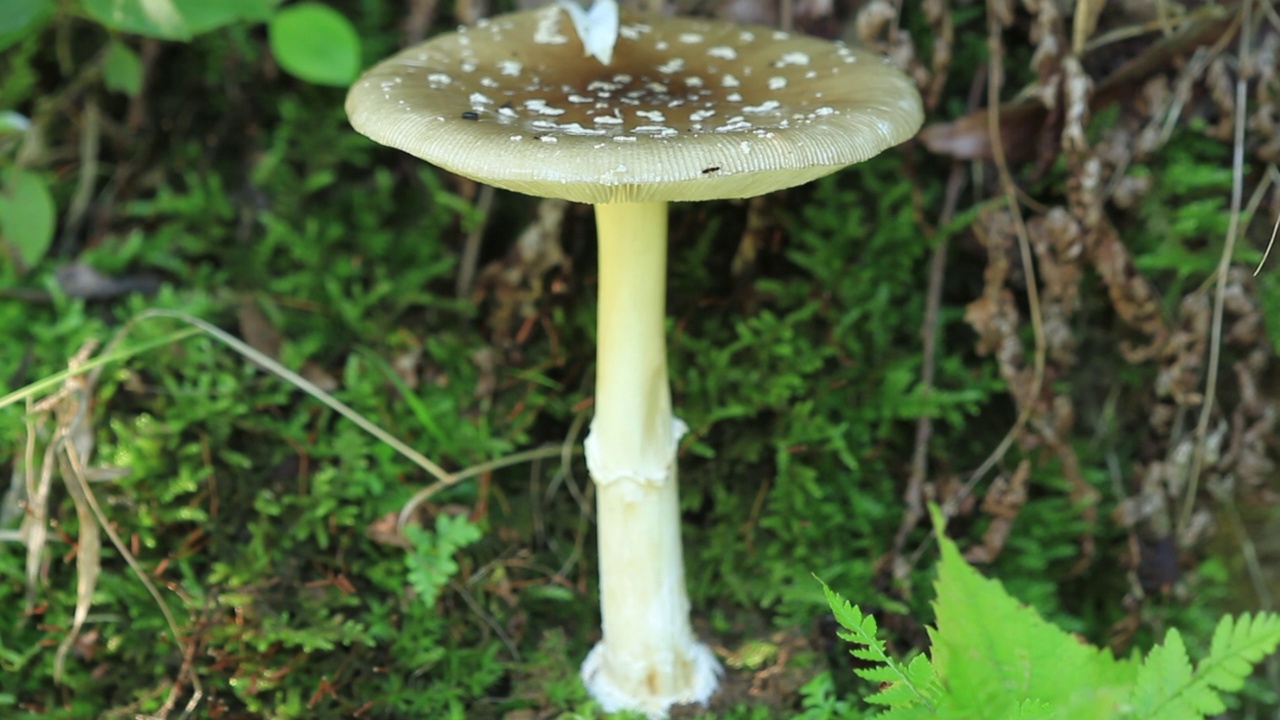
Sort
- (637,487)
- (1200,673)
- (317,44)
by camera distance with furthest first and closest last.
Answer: (317,44)
(637,487)
(1200,673)

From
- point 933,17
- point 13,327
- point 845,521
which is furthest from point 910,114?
point 13,327

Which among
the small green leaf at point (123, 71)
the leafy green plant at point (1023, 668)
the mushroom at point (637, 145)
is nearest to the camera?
the leafy green plant at point (1023, 668)

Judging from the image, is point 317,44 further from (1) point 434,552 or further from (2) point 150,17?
(1) point 434,552

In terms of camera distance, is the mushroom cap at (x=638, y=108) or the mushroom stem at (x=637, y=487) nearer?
the mushroom cap at (x=638, y=108)

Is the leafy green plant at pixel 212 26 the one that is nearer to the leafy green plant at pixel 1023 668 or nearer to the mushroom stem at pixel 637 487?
the mushroom stem at pixel 637 487

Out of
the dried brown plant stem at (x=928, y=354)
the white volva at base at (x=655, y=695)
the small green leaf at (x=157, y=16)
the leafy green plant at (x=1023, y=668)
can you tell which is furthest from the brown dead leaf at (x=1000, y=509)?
the small green leaf at (x=157, y=16)

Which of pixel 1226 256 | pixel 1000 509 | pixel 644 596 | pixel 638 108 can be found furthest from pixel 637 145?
pixel 1226 256
